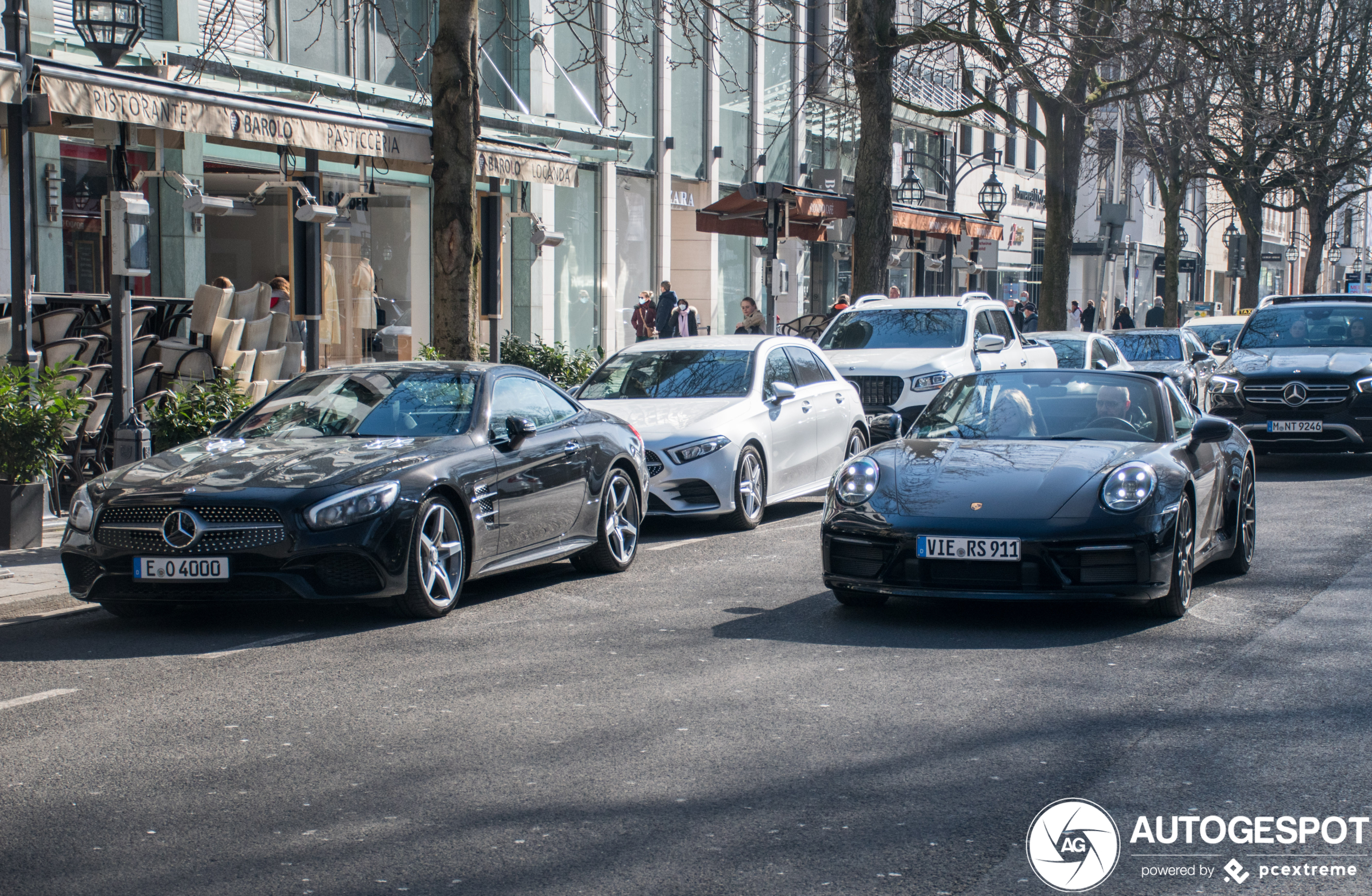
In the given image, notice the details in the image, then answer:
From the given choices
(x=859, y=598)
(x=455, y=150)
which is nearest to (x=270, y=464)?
(x=859, y=598)

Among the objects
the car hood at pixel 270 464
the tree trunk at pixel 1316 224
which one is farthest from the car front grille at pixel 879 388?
the tree trunk at pixel 1316 224

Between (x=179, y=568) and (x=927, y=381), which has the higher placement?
(x=927, y=381)

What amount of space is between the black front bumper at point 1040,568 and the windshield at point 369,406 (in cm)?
267

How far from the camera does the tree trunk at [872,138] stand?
2189 centimetres

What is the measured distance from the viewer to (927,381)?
58.0ft

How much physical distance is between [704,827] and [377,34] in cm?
2151

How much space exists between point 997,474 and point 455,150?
23.4ft

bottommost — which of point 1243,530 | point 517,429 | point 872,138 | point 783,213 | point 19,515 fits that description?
point 19,515

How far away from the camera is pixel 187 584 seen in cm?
805

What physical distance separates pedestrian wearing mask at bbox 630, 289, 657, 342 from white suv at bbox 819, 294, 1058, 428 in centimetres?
1054

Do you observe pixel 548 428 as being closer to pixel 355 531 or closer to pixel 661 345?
pixel 355 531

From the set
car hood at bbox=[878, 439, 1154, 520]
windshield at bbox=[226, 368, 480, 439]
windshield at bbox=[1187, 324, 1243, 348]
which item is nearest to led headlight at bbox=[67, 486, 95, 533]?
windshield at bbox=[226, 368, 480, 439]

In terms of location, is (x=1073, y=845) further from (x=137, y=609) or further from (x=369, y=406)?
(x=369, y=406)

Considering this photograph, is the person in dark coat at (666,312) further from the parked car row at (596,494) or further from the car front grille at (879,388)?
the parked car row at (596,494)
